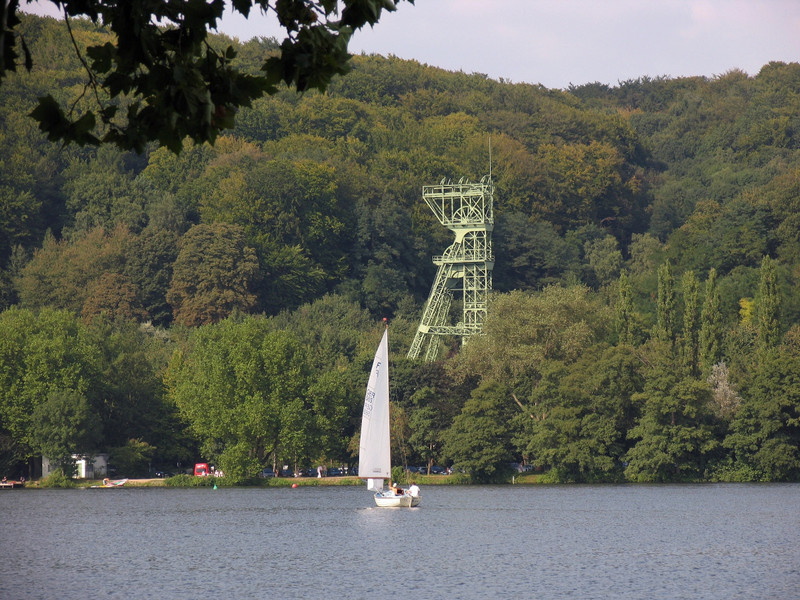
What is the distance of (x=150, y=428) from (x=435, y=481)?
1861 centimetres

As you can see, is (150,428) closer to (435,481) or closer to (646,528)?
(435,481)

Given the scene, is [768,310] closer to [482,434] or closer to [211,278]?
[482,434]

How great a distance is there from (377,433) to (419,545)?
17.0m

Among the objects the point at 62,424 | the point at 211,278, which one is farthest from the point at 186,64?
the point at 211,278

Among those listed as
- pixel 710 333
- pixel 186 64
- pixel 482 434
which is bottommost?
pixel 482 434

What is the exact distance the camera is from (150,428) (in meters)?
78.0

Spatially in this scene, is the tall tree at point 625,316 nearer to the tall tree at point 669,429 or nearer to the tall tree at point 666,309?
the tall tree at point 666,309

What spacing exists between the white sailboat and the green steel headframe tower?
112 ft

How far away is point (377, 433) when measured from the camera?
60031mm

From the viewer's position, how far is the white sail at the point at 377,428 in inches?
2354

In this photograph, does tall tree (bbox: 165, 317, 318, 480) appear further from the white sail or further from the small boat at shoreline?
the white sail

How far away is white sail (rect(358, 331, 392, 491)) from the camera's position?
5978cm

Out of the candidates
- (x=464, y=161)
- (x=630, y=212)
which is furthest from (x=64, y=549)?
(x=630, y=212)

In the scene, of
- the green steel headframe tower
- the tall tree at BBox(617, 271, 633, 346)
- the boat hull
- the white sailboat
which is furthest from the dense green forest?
the boat hull
